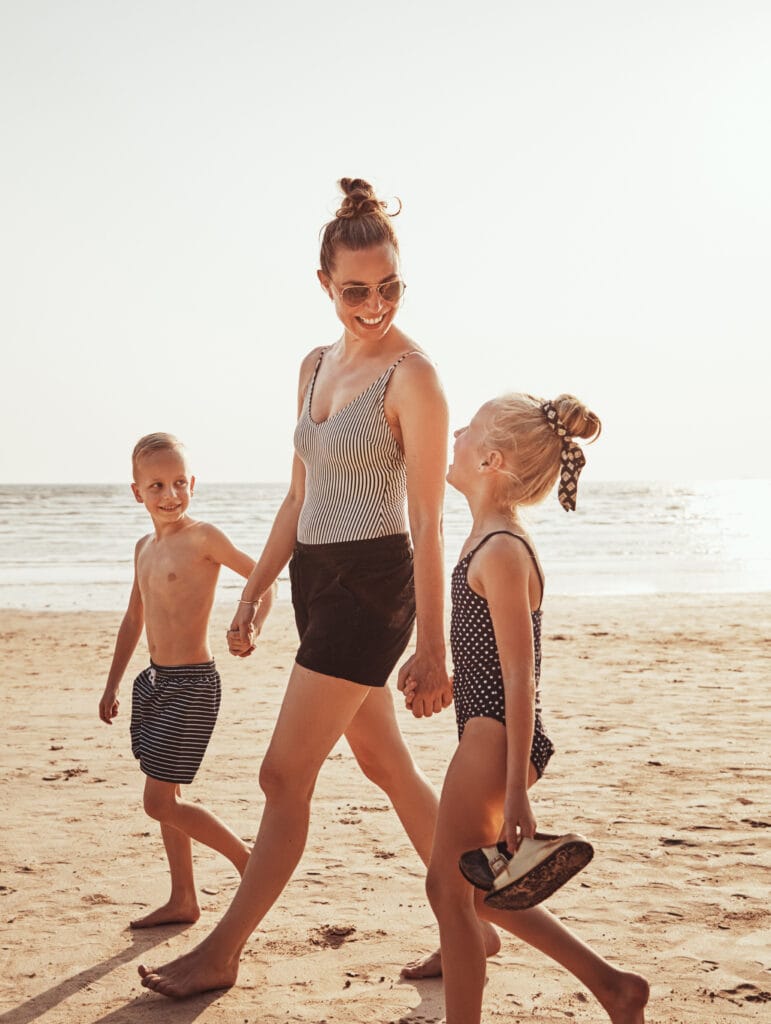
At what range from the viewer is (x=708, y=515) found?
173ft

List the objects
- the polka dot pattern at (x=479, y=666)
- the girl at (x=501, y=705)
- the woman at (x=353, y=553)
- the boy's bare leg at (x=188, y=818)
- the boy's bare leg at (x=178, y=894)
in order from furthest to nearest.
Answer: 1. the boy's bare leg at (x=178, y=894)
2. the boy's bare leg at (x=188, y=818)
3. the woman at (x=353, y=553)
4. the polka dot pattern at (x=479, y=666)
5. the girl at (x=501, y=705)

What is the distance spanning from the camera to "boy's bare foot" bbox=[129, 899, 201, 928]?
12.8 ft

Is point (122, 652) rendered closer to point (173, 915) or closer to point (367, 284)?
point (173, 915)

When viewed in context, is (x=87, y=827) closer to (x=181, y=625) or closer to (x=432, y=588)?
(x=181, y=625)

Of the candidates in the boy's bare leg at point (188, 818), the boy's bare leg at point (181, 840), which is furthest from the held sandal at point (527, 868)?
the boy's bare leg at point (188, 818)

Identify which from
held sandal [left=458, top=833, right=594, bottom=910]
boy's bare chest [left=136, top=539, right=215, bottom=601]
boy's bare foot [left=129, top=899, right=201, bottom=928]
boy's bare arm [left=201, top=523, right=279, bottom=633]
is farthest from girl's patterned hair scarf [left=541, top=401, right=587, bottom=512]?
boy's bare foot [left=129, top=899, right=201, bottom=928]

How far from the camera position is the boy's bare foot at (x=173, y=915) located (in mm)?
3887

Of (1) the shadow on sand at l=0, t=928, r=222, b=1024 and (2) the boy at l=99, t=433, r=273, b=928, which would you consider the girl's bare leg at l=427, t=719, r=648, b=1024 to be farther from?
(2) the boy at l=99, t=433, r=273, b=928

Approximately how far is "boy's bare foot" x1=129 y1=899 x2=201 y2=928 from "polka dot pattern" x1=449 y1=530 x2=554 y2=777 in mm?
1635

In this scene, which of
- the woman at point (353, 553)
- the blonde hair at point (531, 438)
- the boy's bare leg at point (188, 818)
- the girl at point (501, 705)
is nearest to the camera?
the girl at point (501, 705)

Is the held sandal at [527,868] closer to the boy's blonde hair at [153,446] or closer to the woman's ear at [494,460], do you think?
the woman's ear at [494,460]

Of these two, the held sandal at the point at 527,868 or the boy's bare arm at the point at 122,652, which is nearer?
the held sandal at the point at 527,868

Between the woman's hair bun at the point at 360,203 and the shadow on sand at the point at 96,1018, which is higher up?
the woman's hair bun at the point at 360,203

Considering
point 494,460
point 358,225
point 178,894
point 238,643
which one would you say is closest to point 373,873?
point 178,894
